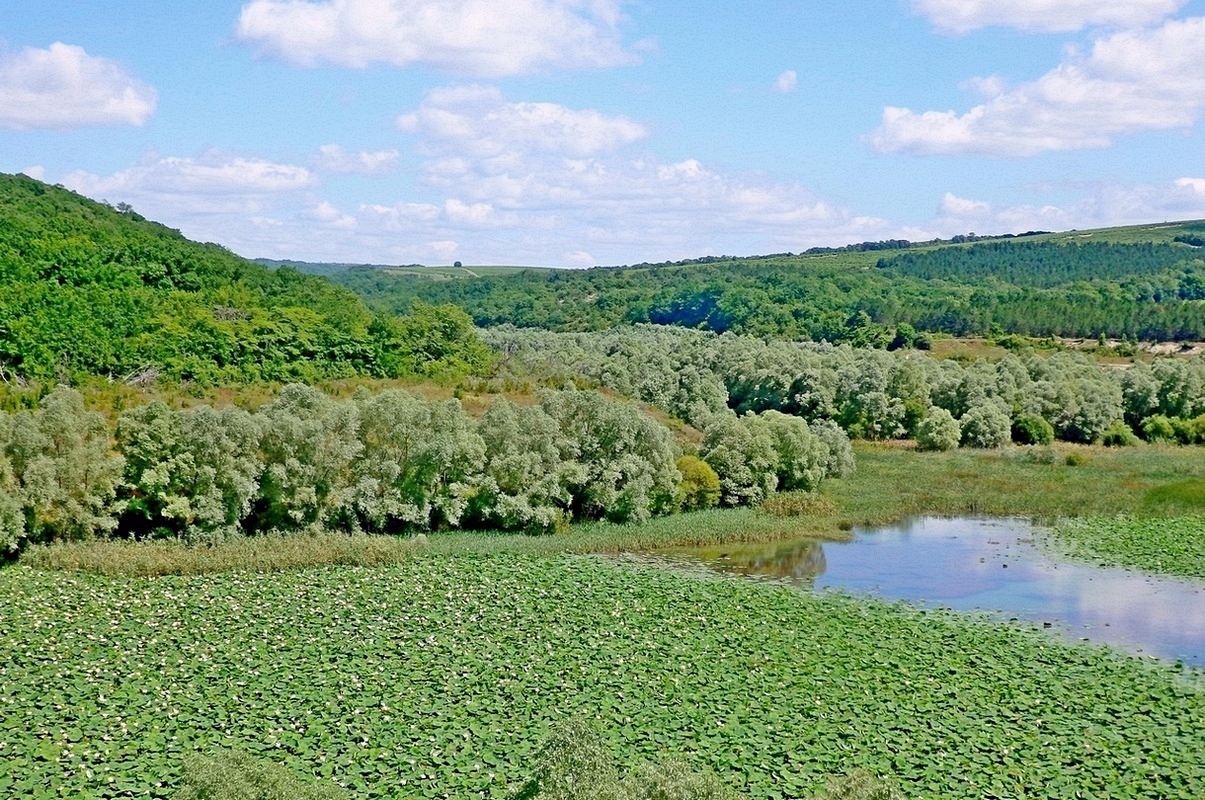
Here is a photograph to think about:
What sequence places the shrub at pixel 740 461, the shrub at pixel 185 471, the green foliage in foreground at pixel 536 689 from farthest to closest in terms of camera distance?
the shrub at pixel 740 461, the shrub at pixel 185 471, the green foliage in foreground at pixel 536 689

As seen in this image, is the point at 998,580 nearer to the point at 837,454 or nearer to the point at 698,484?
the point at 698,484

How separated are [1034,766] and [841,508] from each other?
102 ft

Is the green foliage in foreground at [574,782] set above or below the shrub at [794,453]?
above

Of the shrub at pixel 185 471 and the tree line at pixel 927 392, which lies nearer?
the shrub at pixel 185 471

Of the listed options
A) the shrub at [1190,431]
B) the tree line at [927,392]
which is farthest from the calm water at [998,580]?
the shrub at [1190,431]

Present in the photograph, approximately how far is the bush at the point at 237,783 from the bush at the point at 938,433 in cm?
6455

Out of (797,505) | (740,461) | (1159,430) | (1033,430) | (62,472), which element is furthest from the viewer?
(1159,430)

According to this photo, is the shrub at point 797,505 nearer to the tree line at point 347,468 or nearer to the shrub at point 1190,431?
the tree line at point 347,468

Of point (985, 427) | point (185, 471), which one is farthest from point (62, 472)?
point (985, 427)

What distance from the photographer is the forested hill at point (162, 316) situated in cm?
6019

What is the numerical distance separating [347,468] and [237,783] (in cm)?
3109

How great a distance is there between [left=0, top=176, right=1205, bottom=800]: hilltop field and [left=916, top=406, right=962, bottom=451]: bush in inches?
7.5

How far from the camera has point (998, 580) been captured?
40812 mm

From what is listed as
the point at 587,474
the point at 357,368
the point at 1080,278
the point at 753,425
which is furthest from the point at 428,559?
the point at 1080,278
